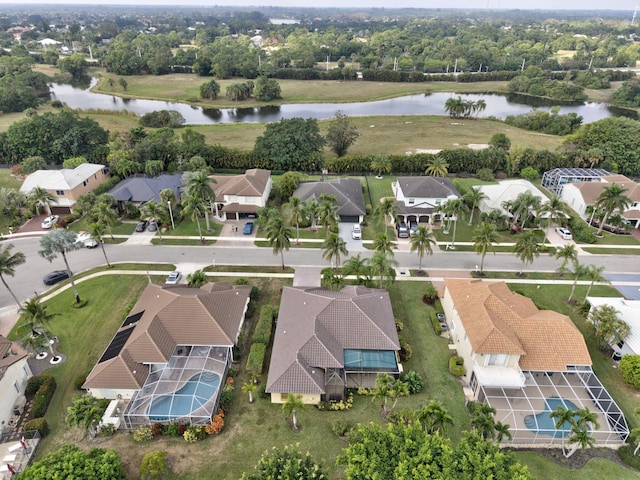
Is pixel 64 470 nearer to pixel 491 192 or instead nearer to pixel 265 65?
pixel 491 192

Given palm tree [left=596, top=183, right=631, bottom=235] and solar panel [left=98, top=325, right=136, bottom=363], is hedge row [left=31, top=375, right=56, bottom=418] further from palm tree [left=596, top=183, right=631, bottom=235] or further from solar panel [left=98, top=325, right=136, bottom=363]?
palm tree [left=596, top=183, right=631, bottom=235]

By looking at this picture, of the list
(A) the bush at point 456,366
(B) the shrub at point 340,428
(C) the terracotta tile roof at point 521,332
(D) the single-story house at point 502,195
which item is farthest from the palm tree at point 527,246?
(B) the shrub at point 340,428

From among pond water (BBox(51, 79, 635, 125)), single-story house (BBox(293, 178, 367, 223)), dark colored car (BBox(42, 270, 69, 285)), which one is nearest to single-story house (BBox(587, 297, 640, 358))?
single-story house (BBox(293, 178, 367, 223))

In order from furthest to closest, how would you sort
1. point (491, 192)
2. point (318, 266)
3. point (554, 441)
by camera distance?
point (491, 192)
point (318, 266)
point (554, 441)

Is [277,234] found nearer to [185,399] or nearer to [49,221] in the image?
[185,399]

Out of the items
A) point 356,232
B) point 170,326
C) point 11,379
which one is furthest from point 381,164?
point 11,379

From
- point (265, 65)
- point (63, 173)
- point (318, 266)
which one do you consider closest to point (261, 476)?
point (318, 266)
